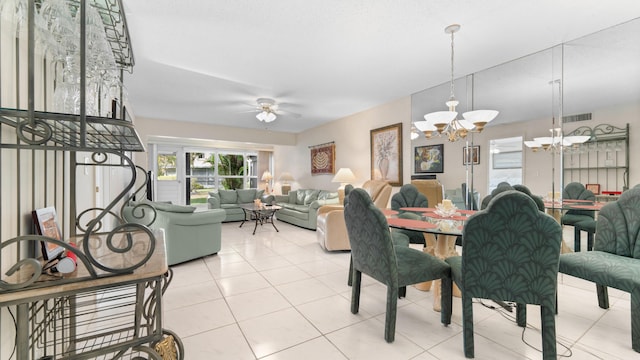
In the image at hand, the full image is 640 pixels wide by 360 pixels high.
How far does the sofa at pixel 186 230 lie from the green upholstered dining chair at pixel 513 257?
295cm

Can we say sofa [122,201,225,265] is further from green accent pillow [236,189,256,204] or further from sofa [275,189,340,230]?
green accent pillow [236,189,256,204]

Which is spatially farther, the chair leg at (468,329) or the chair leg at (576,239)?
the chair leg at (576,239)

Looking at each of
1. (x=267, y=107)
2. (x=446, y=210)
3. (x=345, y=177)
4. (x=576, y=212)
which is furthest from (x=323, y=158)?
(x=576, y=212)

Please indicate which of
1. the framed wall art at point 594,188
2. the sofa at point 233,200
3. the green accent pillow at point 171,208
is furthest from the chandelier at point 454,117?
the sofa at point 233,200

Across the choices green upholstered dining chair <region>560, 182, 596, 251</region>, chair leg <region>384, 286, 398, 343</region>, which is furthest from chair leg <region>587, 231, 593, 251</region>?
chair leg <region>384, 286, 398, 343</region>

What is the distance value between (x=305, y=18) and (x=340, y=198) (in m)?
3.46

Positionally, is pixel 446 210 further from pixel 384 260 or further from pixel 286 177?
pixel 286 177

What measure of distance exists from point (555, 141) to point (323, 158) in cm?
436

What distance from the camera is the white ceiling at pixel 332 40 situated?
6.73 feet

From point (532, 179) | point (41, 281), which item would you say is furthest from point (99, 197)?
point (532, 179)

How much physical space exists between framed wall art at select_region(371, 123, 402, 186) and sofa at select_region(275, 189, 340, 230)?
1.14 m

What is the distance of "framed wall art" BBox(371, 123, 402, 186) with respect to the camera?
4.45 metres

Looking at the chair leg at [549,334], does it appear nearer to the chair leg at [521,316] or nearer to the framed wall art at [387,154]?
the chair leg at [521,316]

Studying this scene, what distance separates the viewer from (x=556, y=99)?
113 inches
